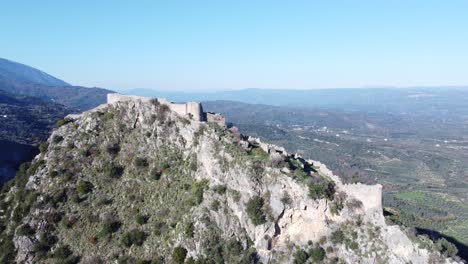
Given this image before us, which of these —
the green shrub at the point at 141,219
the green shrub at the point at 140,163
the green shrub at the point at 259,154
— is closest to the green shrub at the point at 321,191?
the green shrub at the point at 259,154

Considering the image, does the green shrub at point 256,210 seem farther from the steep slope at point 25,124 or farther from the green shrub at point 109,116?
the steep slope at point 25,124

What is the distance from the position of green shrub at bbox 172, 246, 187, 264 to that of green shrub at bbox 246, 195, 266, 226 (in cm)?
642

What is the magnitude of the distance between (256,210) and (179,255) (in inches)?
297

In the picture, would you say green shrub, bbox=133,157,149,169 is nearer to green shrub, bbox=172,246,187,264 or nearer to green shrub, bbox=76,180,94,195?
green shrub, bbox=76,180,94,195

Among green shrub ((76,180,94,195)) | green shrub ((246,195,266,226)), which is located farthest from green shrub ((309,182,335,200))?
green shrub ((76,180,94,195))

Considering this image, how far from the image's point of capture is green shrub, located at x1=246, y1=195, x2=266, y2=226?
37.0 m

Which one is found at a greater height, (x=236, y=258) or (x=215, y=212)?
(x=215, y=212)

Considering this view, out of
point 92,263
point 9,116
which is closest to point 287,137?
point 9,116

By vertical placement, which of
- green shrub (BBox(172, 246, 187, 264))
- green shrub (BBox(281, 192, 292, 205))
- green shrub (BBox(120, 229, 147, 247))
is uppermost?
green shrub (BBox(281, 192, 292, 205))

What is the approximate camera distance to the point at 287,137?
189 m

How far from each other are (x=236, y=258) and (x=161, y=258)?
6.36 metres

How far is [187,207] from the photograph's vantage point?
39.1 meters

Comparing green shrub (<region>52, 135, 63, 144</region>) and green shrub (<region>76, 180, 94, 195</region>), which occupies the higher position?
green shrub (<region>52, 135, 63, 144</region>)

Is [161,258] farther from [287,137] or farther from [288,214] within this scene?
[287,137]
